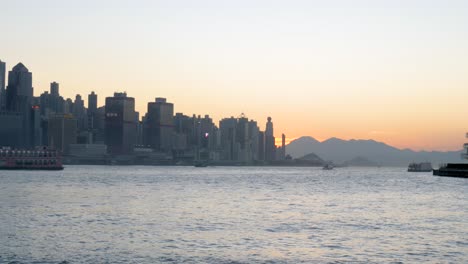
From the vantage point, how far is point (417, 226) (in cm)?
6581

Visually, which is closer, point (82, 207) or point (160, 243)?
point (160, 243)

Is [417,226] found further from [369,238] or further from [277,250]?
[277,250]

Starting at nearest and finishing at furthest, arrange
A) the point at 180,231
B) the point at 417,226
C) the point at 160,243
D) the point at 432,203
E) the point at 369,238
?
the point at 160,243, the point at 369,238, the point at 180,231, the point at 417,226, the point at 432,203

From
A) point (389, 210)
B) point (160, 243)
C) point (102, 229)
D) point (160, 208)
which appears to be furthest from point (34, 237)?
point (389, 210)

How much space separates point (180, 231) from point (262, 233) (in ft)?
25.7

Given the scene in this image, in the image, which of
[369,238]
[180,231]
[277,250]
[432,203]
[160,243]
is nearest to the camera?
[277,250]

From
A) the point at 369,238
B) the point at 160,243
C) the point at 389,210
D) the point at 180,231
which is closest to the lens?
the point at 160,243

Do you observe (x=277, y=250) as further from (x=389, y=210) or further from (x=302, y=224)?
(x=389, y=210)

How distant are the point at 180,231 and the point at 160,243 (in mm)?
8310

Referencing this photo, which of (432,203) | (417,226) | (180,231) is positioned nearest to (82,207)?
(180,231)

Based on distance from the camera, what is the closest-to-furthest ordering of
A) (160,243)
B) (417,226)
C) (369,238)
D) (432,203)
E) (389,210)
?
Answer: (160,243) → (369,238) → (417,226) → (389,210) → (432,203)

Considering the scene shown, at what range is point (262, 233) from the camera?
59.0 metres

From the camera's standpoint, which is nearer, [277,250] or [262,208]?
[277,250]

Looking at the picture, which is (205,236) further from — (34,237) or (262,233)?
(34,237)
